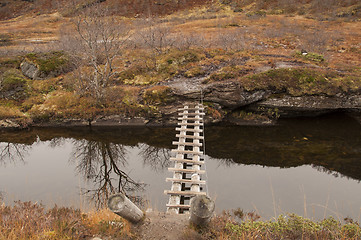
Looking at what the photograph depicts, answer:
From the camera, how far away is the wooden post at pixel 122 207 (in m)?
4.51

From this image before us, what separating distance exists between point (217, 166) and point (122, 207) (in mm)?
6935

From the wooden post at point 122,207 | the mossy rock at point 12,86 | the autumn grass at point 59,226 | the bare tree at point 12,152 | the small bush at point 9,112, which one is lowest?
the autumn grass at point 59,226

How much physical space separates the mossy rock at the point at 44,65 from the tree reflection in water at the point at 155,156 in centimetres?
1140

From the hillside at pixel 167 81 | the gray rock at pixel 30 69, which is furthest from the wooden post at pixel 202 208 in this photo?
the gray rock at pixel 30 69

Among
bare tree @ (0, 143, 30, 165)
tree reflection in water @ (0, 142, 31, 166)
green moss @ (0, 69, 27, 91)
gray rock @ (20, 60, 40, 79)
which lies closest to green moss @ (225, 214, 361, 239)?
tree reflection in water @ (0, 142, 31, 166)

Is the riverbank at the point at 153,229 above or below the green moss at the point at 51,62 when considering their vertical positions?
A: below

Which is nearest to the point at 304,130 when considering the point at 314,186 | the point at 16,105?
the point at 314,186

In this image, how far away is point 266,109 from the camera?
15469mm

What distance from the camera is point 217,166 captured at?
10.9 metres

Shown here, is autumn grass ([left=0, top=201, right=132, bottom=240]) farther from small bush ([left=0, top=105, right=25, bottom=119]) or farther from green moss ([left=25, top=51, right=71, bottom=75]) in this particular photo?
green moss ([left=25, top=51, right=71, bottom=75])

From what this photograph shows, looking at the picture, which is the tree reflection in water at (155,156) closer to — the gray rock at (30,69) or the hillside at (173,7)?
the gray rock at (30,69)

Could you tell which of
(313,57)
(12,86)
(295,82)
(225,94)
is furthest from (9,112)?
(313,57)

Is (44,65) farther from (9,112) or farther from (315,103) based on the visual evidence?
(315,103)

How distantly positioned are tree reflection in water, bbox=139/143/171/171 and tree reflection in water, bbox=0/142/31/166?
234 inches
